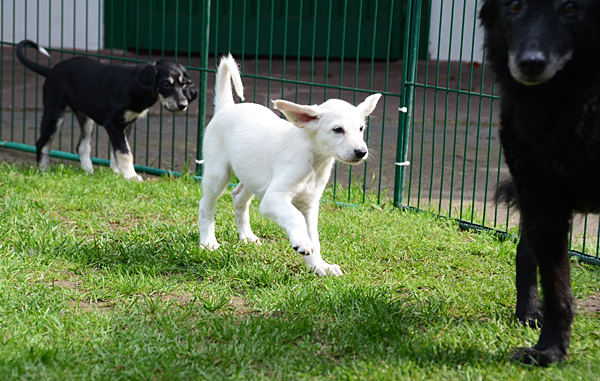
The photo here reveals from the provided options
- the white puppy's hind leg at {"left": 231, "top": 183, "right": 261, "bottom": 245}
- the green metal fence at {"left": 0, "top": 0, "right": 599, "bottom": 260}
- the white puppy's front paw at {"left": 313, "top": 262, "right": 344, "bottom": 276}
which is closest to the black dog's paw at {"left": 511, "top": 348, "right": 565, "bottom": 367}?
the white puppy's front paw at {"left": 313, "top": 262, "right": 344, "bottom": 276}

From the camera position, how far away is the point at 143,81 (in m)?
5.52

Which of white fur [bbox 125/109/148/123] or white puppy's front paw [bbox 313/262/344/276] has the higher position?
white fur [bbox 125/109/148/123]

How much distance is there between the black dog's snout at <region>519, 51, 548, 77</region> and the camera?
212 centimetres

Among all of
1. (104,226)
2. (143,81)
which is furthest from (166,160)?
(104,226)

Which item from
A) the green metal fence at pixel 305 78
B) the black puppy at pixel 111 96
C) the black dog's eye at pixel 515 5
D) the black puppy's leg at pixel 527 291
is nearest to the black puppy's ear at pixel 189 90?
the black puppy at pixel 111 96

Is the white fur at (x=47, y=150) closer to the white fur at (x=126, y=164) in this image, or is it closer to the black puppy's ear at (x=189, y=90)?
the white fur at (x=126, y=164)

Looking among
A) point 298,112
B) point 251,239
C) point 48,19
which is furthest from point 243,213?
point 48,19

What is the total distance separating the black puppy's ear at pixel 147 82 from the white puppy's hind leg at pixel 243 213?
1871mm

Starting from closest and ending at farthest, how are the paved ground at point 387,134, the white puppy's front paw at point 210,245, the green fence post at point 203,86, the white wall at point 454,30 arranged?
the white puppy's front paw at point 210,245, the paved ground at point 387,134, the green fence post at point 203,86, the white wall at point 454,30

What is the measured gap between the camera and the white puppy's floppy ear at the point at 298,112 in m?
3.28

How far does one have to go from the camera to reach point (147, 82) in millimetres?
5504

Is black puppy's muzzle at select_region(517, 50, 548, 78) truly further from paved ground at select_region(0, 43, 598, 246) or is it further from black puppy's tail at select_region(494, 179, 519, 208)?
paved ground at select_region(0, 43, 598, 246)

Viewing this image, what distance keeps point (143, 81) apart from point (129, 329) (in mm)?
3213

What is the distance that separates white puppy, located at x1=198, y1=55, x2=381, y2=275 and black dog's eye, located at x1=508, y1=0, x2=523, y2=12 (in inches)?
45.3
